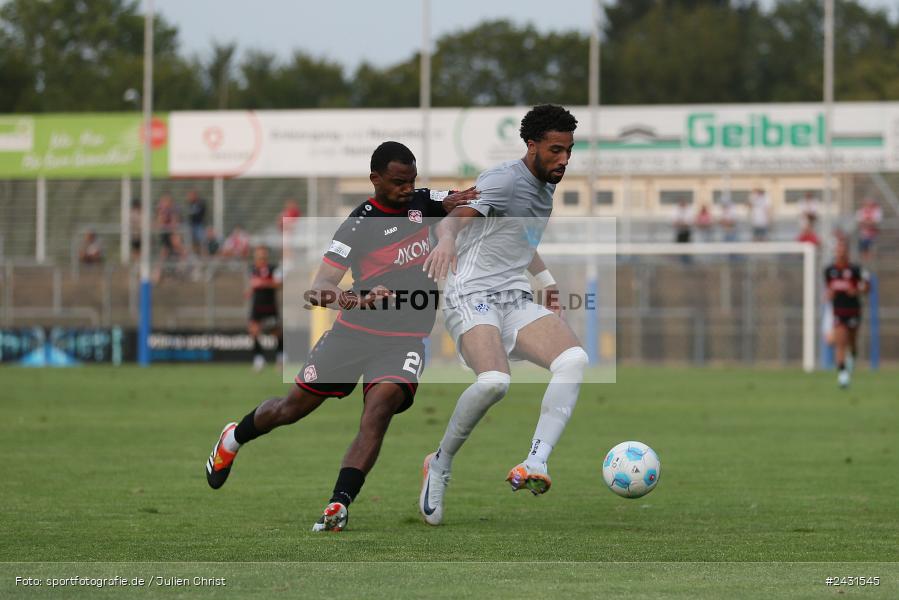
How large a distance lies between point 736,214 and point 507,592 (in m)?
32.8

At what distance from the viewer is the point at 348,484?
8203 mm

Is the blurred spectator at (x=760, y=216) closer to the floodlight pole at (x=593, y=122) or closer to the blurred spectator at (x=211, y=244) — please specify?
the floodlight pole at (x=593, y=122)

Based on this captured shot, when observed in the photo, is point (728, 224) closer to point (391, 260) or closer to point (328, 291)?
point (391, 260)

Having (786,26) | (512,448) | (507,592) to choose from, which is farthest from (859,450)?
(786,26)

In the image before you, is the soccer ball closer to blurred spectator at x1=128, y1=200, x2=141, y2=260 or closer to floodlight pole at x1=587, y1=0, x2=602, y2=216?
floodlight pole at x1=587, y1=0, x2=602, y2=216

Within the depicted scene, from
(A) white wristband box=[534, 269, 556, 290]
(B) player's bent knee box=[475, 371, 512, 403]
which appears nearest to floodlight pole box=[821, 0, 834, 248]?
(A) white wristband box=[534, 269, 556, 290]

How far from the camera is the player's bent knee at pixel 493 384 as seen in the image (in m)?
8.35

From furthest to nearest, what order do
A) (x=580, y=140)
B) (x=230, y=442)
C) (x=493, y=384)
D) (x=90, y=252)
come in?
(x=580, y=140), (x=90, y=252), (x=230, y=442), (x=493, y=384)

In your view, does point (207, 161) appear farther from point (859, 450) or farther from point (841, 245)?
point (859, 450)

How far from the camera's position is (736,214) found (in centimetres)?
3784

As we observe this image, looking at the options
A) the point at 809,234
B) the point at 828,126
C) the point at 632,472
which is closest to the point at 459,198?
the point at 632,472

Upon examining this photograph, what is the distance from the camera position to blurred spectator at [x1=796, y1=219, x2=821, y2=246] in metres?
34.8

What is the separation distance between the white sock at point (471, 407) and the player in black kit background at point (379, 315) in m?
0.32

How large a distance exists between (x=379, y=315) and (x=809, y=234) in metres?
28.0
